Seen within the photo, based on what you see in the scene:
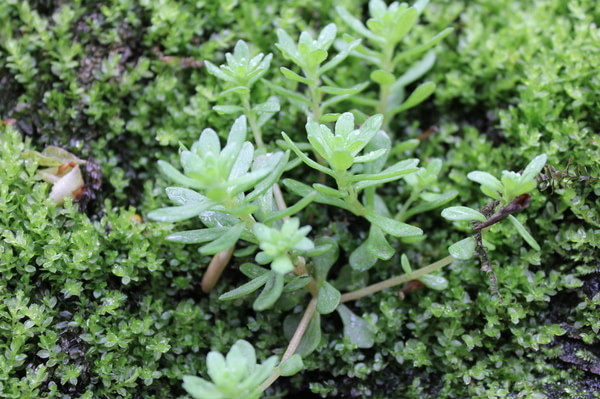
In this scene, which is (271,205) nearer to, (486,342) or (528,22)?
(486,342)

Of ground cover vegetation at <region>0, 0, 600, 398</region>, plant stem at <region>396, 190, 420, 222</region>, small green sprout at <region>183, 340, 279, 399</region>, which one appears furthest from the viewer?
plant stem at <region>396, 190, 420, 222</region>

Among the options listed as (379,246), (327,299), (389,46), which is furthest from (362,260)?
(389,46)

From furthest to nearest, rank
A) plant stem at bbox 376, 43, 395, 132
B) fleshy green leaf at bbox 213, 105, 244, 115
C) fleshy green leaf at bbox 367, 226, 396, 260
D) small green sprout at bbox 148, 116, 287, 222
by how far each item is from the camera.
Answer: plant stem at bbox 376, 43, 395, 132 → fleshy green leaf at bbox 213, 105, 244, 115 → fleshy green leaf at bbox 367, 226, 396, 260 → small green sprout at bbox 148, 116, 287, 222

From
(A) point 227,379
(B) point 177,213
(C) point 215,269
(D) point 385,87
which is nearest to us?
(A) point 227,379

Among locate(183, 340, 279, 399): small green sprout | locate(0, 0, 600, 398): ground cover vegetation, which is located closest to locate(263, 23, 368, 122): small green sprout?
locate(0, 0, 600, 398): ground cover vegetation

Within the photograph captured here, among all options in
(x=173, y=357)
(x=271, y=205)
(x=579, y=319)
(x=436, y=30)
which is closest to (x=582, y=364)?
(x=579, y=319)

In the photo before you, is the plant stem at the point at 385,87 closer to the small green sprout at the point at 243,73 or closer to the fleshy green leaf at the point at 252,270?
the small green sprout at the point at 243,73

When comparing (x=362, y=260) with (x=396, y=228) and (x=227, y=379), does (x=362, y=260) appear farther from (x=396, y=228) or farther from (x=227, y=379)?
(x=227, y=379)

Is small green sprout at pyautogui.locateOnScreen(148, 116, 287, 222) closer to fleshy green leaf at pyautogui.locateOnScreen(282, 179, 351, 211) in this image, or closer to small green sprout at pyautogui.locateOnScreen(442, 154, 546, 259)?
fleshy green leaf at pyautogui.locateOnScreen(282, 179, 351, 211)
